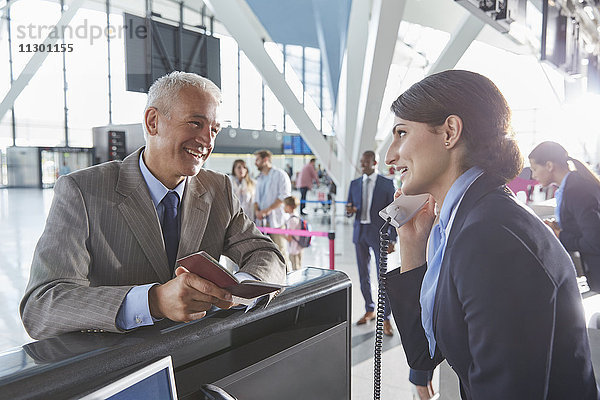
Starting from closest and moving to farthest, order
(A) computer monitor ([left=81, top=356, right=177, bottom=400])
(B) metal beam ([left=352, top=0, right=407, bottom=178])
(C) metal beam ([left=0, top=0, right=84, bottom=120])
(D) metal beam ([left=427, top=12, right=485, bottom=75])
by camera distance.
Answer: (A) computer monitor ([left=81, top=356, right=177, bottom=400]) → (B) metal beam ([left=352, top=0, right=407, bottom=178]) → (C) metal beam ([left=0, top=0, right=84, bottom=120]) → (D) metal beam ([left=427, top=12, right=485, bottom=75])

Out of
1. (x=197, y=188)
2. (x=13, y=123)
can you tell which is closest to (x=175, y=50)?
(x=197, y=188)

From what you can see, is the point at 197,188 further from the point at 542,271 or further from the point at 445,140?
the point at 542,271

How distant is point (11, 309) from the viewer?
5156 millimetres

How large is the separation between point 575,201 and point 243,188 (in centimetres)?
436

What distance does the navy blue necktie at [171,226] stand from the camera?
1.84m

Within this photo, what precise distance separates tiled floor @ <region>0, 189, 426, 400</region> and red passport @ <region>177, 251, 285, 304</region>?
5.68 feet

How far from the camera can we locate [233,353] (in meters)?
1.66

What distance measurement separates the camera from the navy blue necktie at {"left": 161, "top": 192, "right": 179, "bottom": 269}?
1.84 metres

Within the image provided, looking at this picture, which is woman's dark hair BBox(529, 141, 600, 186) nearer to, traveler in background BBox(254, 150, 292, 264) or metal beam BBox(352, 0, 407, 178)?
traveler in background BBox(254, 150, 292, 264)

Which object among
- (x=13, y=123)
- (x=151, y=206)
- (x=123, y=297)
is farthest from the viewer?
(x=13, y=123)

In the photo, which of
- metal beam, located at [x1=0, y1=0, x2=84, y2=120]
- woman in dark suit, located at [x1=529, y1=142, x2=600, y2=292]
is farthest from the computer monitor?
metal beam, located at [x1=0, y1=0, x2=84, y2=120]

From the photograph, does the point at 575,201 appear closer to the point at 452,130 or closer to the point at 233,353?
the point at 452,130

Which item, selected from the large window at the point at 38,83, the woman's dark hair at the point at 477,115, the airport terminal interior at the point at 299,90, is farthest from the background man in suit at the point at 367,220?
the large window at the point at 38,83

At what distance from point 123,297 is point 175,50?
3636 mm
